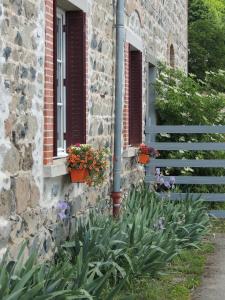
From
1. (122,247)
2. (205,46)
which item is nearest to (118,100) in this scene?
(122,247)

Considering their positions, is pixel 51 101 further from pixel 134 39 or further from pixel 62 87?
pixel 134 39

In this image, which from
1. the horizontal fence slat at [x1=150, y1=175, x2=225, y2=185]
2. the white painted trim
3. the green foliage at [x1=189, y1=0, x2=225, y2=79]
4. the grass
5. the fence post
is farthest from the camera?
the green foliage at [x1=189, y1=0, x2=225, y2=79]

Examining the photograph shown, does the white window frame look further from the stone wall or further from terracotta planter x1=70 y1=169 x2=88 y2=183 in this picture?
the stone wall

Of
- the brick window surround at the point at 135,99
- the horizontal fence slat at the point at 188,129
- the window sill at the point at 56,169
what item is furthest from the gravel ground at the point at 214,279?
the brick window surround at the point at 135,99

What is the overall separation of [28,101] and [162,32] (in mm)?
9144

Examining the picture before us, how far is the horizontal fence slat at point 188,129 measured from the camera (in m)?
11.8

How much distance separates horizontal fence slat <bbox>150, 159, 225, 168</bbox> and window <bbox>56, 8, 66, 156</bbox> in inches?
196

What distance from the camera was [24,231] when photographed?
570 cm

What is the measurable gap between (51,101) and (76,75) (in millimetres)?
1209

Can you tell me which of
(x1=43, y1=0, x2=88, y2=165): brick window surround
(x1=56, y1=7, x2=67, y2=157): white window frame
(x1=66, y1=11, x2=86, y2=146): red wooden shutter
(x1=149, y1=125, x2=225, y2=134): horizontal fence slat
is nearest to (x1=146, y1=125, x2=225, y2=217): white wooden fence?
(x1=149, y1=125, x2=225, y2=134): horizontal fence slat

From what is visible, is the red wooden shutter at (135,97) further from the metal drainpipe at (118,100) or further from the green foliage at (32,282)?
the green foliage at (32,282)

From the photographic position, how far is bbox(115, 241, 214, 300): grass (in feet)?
21.3

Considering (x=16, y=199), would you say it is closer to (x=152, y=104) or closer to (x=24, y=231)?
(x=24, y=231)

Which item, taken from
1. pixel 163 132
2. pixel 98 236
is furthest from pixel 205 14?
pixel 98 236
